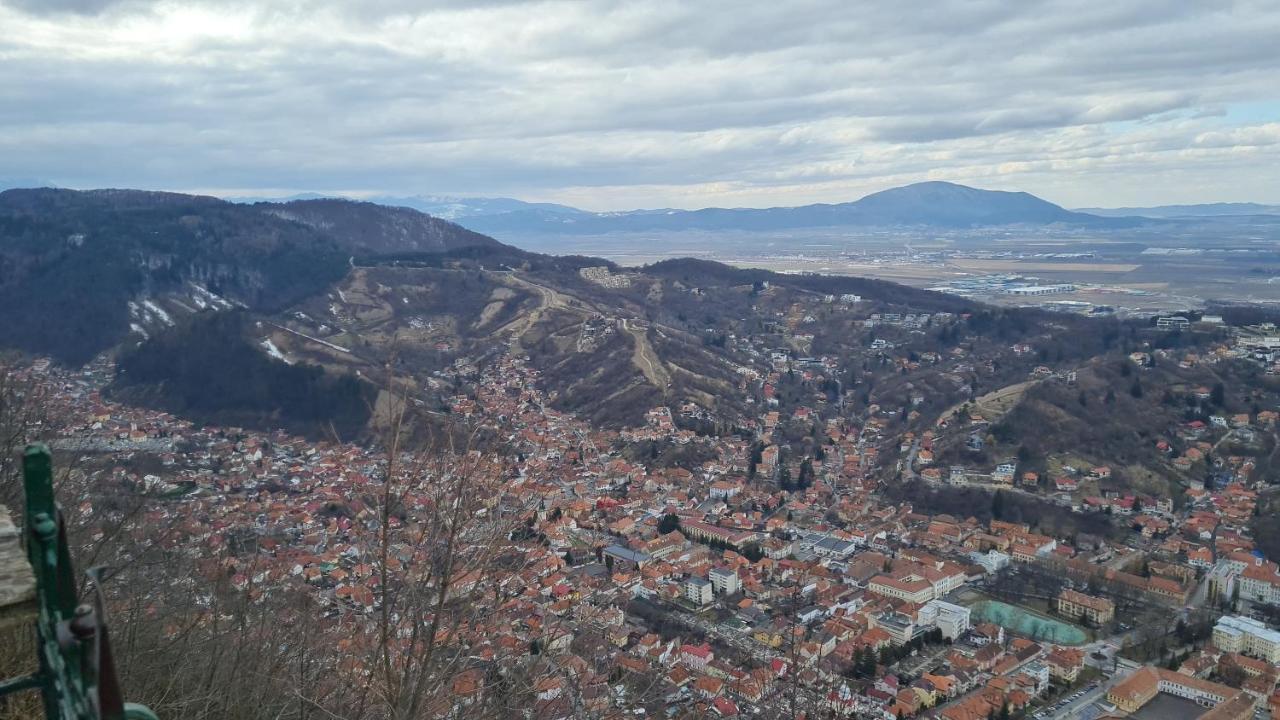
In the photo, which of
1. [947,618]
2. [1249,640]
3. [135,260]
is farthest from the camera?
[135,260]

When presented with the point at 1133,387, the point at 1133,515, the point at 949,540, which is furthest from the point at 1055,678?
the point at 1133,387

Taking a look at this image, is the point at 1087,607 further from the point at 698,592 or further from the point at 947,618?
the point at 698,592

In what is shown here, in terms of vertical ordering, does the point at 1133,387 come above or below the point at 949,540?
above

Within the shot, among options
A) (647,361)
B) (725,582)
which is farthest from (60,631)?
(647,361)

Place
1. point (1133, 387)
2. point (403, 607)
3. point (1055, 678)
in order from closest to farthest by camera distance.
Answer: point (403, 607) → point (1055, 678) → point (1133, 387)

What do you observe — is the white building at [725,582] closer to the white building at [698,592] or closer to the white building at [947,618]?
the white building at [698,592]

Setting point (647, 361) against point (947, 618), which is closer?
point (947, 618)

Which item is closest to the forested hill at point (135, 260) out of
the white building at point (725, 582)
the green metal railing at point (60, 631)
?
the white building at point (725, 582)

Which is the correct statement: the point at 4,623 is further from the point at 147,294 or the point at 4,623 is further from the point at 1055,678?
the point at 147,294
